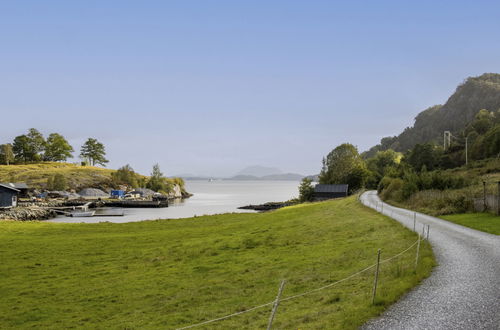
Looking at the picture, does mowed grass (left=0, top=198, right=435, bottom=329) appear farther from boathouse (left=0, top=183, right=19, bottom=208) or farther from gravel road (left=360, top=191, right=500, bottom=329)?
boathouse (left=0, top=183, right=19, bottom=208)

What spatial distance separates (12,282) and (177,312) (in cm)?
1451

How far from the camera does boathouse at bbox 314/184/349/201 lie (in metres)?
113

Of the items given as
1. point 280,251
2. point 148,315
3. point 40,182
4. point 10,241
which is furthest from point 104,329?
point 40,182

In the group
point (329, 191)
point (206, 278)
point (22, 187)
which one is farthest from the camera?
point (22, 187)

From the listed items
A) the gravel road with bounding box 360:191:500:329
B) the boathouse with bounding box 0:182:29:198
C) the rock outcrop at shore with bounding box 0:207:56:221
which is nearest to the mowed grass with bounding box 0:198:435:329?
the gravel road with bounding box 360:191:500:329

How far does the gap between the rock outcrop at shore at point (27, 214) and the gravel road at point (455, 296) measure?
290 ft

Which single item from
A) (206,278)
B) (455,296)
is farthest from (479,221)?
(206,278)

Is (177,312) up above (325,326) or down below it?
below

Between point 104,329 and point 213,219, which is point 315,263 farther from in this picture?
point 213,219

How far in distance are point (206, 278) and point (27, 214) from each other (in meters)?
86.5

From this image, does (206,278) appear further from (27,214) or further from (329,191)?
(329,191)

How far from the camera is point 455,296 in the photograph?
46.9ft

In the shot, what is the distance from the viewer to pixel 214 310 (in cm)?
1761

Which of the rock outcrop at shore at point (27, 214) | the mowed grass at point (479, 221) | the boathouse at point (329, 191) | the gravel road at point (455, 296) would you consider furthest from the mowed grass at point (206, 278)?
the boathouse at point (329, 191)
